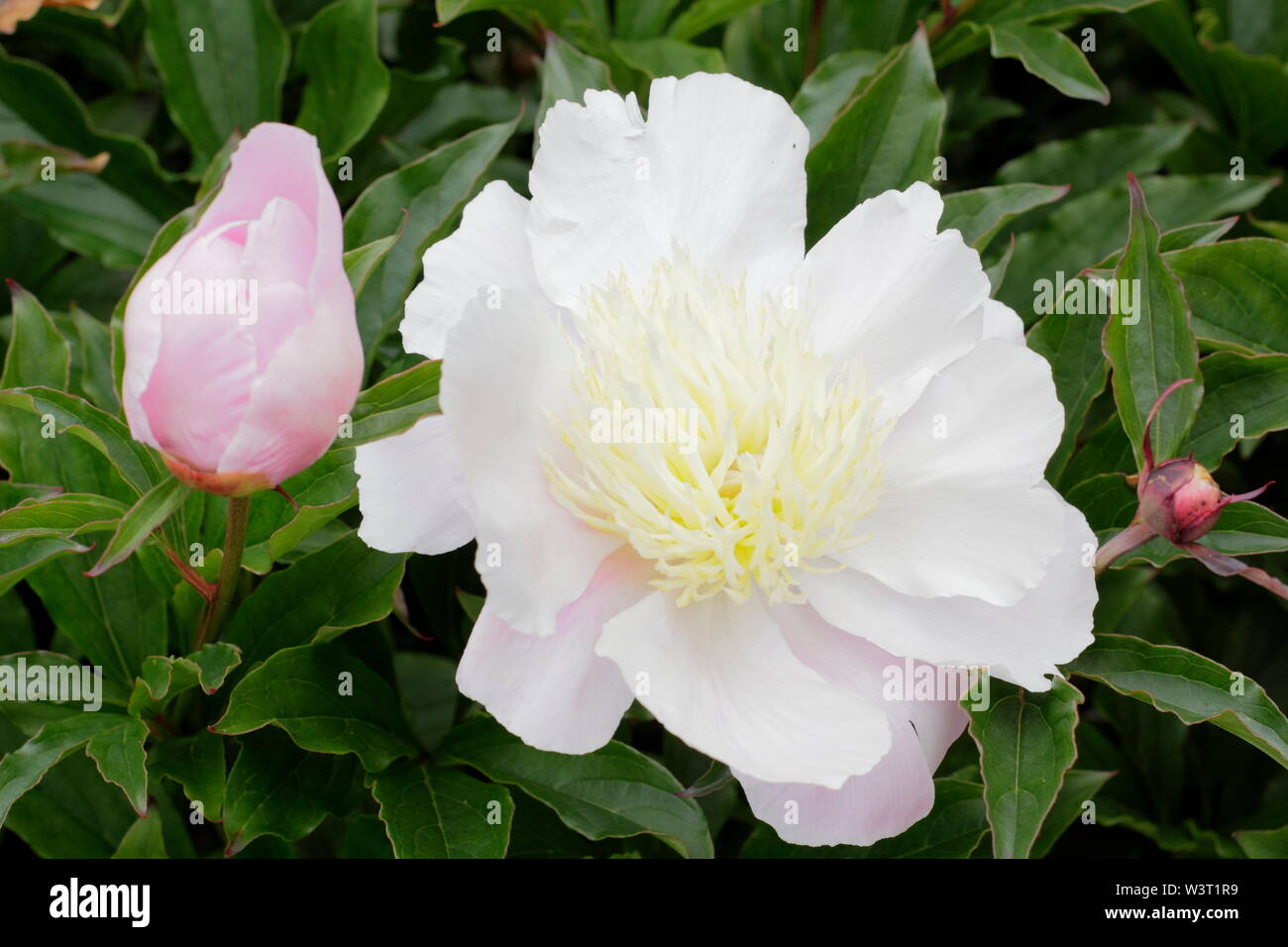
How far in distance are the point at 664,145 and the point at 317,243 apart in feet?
1.12

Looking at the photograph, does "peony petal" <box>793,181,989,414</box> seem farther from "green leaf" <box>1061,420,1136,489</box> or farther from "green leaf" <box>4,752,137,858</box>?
"green leaf" <box>4,752,137,858</box>

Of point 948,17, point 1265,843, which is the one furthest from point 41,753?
point 948,17

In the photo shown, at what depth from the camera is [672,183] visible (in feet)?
3.51

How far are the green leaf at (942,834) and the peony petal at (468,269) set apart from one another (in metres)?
0.66

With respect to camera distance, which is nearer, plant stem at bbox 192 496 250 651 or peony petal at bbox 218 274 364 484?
peony petal at bbox 218 274 364 484

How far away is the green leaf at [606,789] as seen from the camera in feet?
3.65

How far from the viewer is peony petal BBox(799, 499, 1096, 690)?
95cm

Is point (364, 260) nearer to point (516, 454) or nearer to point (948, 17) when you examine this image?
point (516, 454)

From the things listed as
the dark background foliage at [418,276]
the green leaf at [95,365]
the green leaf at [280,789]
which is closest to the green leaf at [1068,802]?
the dark background foliage at [418,276]

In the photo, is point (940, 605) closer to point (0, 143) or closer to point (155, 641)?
point (155, 641)

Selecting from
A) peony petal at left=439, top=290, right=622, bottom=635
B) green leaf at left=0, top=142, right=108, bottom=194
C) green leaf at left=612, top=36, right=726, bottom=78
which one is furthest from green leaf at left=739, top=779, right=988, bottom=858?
green leaf at left=0, top=142, right=108, bottom=194

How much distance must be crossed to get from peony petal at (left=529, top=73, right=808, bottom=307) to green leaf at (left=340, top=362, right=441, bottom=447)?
150 mm

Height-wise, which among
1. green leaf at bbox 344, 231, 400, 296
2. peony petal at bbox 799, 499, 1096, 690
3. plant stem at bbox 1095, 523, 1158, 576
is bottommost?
peony petal at bbox 799, 499, 1096, 690

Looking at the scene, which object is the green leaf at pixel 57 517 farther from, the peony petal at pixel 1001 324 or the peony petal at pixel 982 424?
the peony petal at pixel 1001 324
